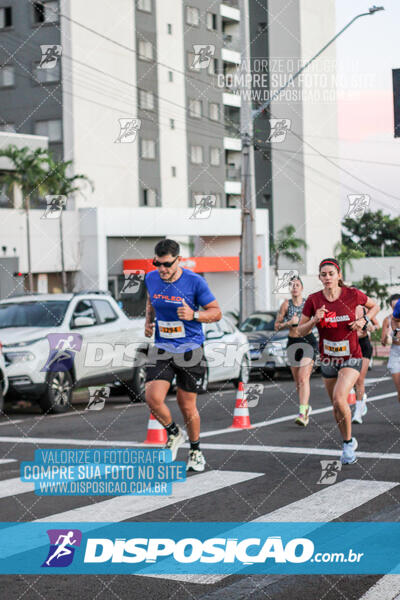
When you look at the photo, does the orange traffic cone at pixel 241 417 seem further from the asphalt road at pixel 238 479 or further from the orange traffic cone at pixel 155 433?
the orange traffic cone at pixel 155 433

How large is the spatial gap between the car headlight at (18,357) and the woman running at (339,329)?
6492 millimetres

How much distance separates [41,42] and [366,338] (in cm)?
3390

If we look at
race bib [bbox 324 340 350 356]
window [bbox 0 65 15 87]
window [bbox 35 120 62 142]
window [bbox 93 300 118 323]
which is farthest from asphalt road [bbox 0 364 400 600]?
window [bbox 0 65 15 87]

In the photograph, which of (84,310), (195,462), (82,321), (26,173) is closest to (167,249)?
(195,462)

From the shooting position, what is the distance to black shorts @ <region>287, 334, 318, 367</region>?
1255 centimetres

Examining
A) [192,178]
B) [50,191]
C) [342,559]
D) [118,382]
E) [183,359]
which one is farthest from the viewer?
[192,178]

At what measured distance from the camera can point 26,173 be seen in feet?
116

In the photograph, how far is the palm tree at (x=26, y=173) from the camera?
34969 millimetres

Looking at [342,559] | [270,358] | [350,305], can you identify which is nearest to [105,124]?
[270,358]

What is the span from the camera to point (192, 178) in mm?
50312

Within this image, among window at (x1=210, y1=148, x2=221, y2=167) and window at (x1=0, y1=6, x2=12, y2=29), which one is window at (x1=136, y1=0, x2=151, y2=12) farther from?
window at (x1=210, y1=148, x2=221, y2=167)

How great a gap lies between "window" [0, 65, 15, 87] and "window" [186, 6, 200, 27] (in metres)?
10.1

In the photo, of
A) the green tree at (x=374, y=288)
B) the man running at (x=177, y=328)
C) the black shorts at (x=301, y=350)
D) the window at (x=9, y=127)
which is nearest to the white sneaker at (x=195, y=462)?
the man running at (x=177, y=328)

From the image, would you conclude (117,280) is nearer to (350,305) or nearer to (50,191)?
(50,191)
